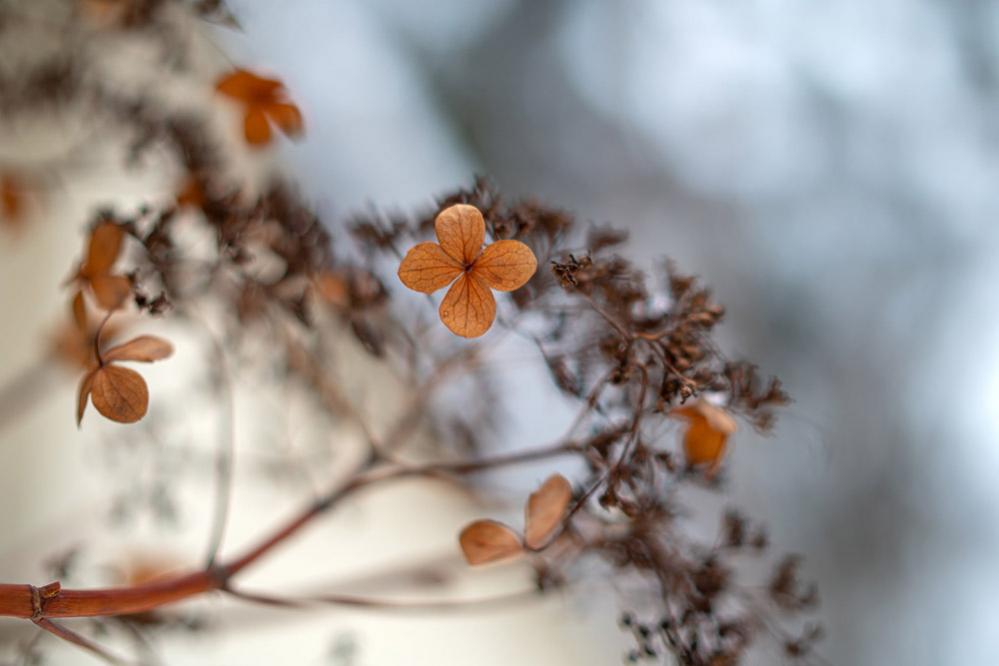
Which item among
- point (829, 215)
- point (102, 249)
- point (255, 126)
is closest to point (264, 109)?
point (255, 126)

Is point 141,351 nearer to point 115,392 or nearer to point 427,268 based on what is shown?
point 115,392

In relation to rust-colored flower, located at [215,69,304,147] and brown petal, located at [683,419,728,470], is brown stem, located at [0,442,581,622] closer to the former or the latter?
brown petal, located at [683,419,728,470]

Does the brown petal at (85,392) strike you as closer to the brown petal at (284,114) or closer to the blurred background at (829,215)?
the brown petal at (284,114)

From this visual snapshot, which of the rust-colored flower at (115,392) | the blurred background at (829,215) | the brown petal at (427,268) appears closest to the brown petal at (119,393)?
the rust-colored flower at (115,392)

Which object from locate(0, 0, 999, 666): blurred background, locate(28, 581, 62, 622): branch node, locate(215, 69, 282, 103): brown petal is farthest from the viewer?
locate(0, 0, 999, 666): blurred background

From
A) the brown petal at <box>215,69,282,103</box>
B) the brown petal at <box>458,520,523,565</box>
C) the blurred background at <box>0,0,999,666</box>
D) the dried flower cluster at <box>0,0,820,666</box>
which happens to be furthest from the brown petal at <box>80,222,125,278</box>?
the blurred background at <box>0,0,999,666</box>

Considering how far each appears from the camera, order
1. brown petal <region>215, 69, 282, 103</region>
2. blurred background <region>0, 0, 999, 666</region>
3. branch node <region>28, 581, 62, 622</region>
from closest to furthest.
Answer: branch node <region>28, 581, 62, 622</region>, brown petal <region>215, 69, 282, 103</region>, blurred background <region>0, 0, 999, 666</region>
